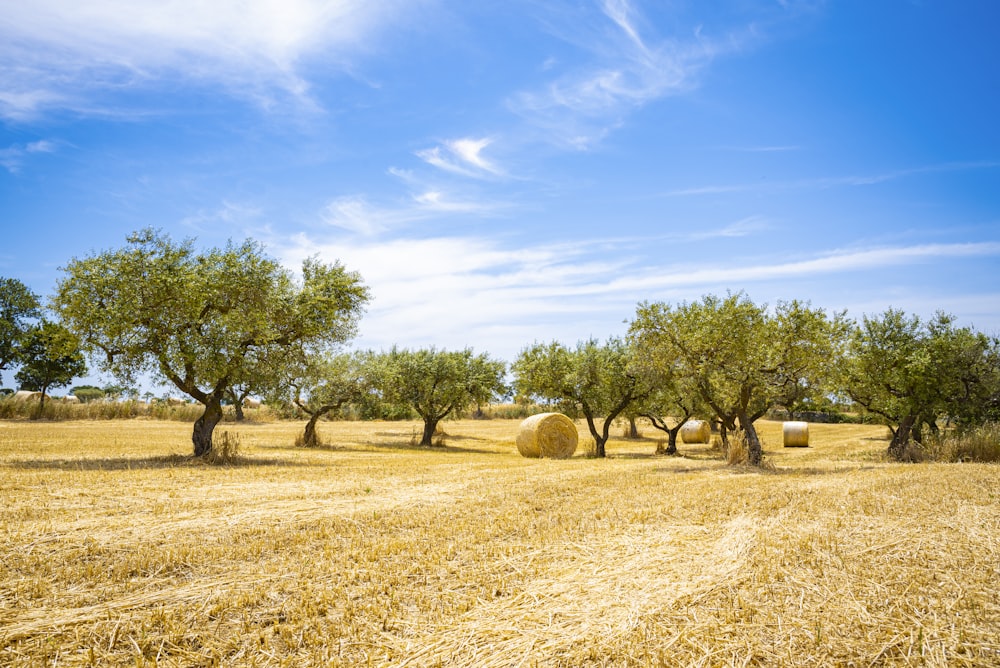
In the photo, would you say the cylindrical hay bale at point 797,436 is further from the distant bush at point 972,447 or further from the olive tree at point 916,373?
the distant bush at point 972,447

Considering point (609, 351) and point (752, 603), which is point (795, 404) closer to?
point (609, 351)

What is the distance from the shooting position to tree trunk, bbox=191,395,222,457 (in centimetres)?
2058

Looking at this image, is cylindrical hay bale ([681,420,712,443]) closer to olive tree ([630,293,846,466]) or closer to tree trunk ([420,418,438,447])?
tree trunk ([420,418,438,447])

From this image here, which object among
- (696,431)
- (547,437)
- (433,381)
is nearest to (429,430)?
(433,381)

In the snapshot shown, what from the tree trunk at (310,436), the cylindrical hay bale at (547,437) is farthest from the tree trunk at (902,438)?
the tree trunk at (310,436)

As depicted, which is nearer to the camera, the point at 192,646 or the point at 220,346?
the point at 192,646

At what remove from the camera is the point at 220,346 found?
785 inches

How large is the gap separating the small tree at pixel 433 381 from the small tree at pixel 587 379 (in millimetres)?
6401

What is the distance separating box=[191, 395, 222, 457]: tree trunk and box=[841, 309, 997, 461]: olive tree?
75.8ft

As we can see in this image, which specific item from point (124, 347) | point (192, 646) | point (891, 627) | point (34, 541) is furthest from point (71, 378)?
point (891, 627)

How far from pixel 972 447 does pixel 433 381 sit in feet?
85.5

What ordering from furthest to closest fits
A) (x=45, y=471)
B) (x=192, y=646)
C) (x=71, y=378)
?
(x=71, y=378), (x=45, y=471), (x=192, y=646)

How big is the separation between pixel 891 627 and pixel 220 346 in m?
19.7

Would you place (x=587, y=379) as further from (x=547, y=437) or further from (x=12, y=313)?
(x=12, y=313)
